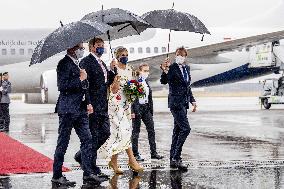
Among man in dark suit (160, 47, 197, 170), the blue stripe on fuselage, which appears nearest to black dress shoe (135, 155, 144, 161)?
man in dark suit (160, 47, 197, 170)

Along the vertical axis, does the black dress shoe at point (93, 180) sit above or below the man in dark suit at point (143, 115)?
below

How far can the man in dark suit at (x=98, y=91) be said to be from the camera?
25.7ft

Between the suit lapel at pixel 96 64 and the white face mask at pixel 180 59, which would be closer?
the suit lapel at pixel 96 64

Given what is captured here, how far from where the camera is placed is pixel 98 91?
787cm

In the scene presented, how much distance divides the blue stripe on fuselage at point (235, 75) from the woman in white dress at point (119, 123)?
21214mm

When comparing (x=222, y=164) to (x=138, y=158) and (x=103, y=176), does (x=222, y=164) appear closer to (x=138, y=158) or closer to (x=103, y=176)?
(x=138, y=158)

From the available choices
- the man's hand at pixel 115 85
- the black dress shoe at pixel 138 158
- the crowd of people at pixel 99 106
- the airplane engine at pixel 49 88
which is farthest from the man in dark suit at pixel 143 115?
the airplane engine at pixel 49 88

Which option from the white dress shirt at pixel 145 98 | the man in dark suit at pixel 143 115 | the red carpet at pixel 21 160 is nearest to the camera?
the red carpet at pixel 21 160

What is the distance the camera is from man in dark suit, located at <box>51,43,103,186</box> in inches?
295

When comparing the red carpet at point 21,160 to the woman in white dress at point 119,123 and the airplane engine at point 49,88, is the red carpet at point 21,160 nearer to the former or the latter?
the woman in white dress at point 119,123

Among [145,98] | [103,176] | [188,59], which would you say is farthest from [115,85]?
[188,59]

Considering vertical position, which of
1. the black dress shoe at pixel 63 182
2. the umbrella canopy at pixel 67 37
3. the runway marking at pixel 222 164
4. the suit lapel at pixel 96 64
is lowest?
the runway marking at pixel 222 164

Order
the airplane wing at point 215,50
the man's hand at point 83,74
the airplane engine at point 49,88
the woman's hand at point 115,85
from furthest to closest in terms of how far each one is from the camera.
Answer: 1. the airplane wing at point 215,50
2. the airplane engine at point 49,88
3. the woman's hand at point 115,85
4. the man's hand at point 83,74

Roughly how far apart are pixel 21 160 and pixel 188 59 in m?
17.2
